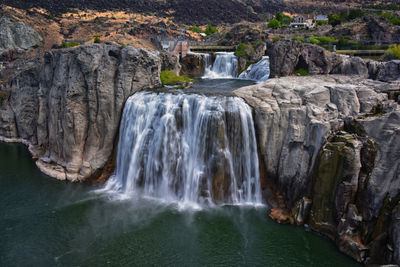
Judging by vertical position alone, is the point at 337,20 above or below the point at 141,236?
above

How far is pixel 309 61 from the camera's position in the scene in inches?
1458

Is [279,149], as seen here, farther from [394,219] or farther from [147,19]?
[147,19]

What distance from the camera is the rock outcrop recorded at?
73438 mm

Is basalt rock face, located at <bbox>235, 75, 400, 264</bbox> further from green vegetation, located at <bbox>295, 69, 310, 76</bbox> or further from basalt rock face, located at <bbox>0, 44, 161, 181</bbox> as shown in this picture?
green vegetation, located at <bbox>295, 69, 310, 76</bbox>

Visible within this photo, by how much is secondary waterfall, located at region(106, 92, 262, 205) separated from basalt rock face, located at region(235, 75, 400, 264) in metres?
1.60

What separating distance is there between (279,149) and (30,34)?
7588 cm

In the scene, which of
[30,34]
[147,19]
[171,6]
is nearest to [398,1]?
[171,6]

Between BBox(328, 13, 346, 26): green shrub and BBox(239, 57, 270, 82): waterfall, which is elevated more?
BBox(328, 13, 346, 26): green shrub

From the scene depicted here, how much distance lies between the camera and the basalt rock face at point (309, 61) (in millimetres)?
32938

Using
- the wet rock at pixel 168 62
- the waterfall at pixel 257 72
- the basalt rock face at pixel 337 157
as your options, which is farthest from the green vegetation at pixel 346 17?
the basalt rock face at pixel 337 157

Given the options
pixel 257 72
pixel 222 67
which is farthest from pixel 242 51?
pixel 257 72

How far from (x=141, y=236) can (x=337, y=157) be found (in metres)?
12.6

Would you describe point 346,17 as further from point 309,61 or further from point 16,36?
point 16,36

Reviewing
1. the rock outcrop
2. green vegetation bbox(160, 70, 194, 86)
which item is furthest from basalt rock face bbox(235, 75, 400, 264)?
the rock outcrop
